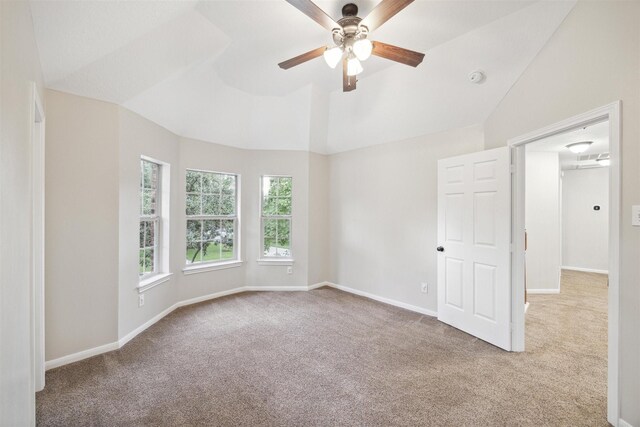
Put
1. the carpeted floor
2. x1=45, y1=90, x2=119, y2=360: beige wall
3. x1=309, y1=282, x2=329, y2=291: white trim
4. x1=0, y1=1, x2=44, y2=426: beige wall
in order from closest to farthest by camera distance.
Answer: x1=0, y1=1, x2=44, y2=426: beige wall
the carpeted floor
x1=45, y1=90, x2=119, y2=360: beige wall
x1=309, y1=282, x2=329, y2=291: white trim

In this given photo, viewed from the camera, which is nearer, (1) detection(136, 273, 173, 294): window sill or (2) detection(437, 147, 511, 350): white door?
(2) detection(437, 147, 511, 350): white door

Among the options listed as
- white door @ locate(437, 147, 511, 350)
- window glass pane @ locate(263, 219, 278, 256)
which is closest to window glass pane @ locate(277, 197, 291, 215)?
window glass pane @ locate(263, 219, 278, 256)

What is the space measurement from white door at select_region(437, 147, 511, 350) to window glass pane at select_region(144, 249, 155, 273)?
3584 mm

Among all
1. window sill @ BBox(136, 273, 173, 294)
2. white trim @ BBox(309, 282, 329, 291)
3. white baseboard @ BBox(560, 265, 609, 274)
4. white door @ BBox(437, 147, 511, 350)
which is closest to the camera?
white door @ BBox(437, 147, 511, 350)

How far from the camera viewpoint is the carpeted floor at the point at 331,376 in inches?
76.7

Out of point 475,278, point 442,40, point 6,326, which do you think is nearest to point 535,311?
point 475,278

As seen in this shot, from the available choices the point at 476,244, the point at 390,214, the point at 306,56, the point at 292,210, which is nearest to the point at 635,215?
the point at 476,244

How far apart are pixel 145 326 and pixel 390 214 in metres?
3.40

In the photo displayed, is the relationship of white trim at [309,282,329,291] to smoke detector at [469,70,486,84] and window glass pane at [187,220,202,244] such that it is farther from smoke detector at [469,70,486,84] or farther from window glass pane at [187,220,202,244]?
smoke detector at [469,70,486,84]

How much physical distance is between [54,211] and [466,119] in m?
4.21

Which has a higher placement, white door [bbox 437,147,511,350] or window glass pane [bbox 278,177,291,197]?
window glass pane [bbox 278,177,291,197]

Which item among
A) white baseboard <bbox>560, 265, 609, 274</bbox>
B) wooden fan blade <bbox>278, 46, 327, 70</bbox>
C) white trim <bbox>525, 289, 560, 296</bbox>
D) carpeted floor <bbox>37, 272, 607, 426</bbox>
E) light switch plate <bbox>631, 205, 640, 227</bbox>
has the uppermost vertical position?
wooden fan blade <bbox>278, 46, 327, 70</bbox>

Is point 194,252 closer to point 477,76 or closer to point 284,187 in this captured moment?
point 284,187

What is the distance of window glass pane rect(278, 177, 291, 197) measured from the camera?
4.97m
